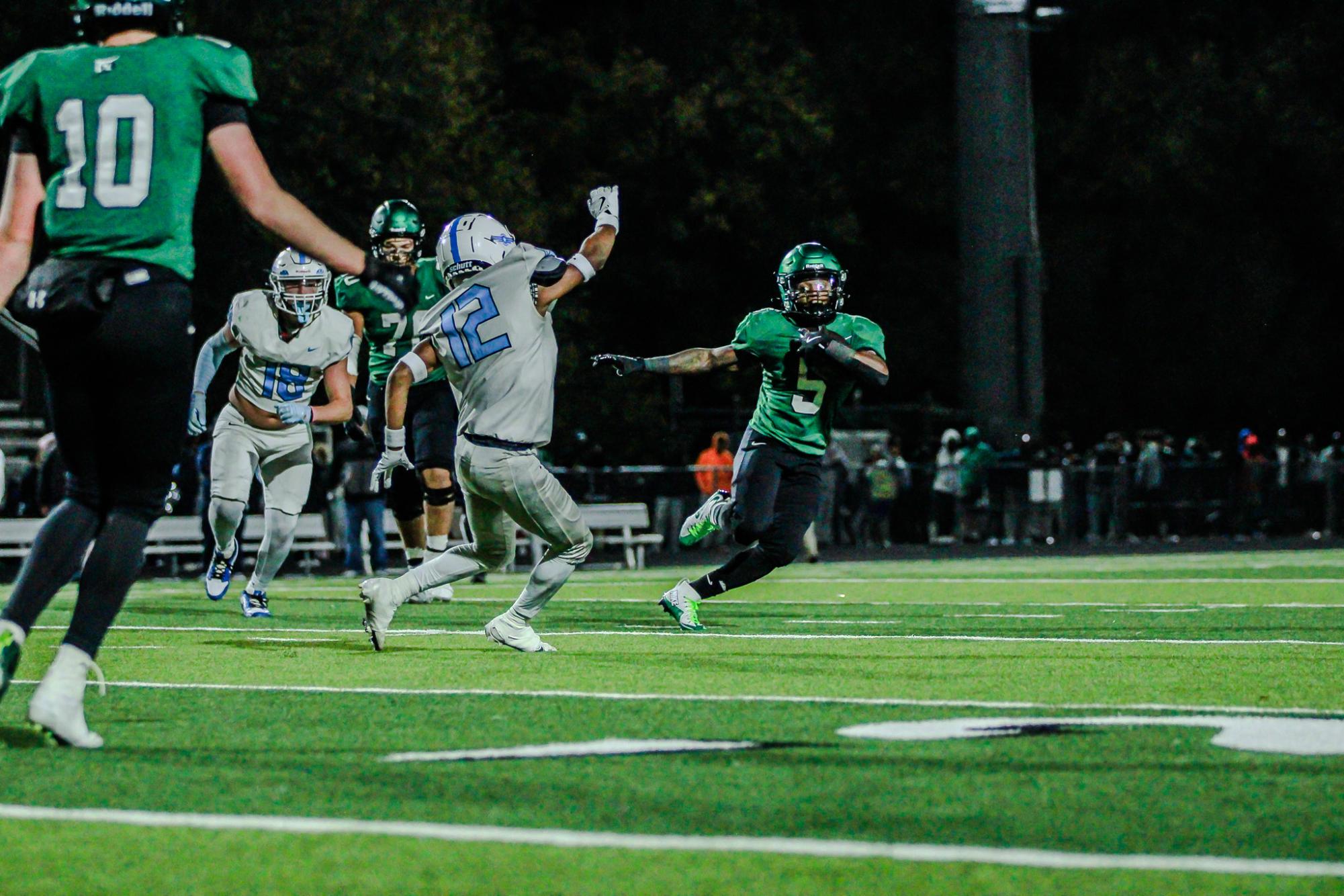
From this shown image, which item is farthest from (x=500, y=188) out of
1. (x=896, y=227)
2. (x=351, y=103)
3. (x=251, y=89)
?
(x=251, y=89)

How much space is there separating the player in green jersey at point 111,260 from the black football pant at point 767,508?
17.1 feet

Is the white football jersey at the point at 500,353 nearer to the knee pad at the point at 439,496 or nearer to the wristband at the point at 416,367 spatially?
the wristband at the point at 416,367

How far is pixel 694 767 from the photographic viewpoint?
5426 millimetres

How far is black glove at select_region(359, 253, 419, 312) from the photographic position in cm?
586

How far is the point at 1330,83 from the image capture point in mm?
42812

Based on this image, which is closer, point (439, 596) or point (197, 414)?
point (197, 414)

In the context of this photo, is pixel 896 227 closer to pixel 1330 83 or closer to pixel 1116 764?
pixel 1330 83

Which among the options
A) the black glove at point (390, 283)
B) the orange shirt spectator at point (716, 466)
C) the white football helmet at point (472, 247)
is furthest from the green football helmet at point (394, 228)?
the orange shirt spectator at point (716, 466)

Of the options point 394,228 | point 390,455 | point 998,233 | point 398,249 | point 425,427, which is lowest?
point 390,455

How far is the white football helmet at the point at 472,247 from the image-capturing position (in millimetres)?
9461

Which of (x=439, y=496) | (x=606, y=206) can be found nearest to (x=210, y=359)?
(x=439, y=496)

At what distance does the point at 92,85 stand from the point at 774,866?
3.23 metres

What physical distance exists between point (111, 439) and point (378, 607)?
11.1ft

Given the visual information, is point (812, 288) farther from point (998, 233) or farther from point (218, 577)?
point (998, 233)
